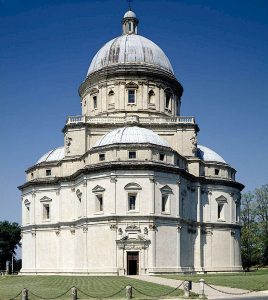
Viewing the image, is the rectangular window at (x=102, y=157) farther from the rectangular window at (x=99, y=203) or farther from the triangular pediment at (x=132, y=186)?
the triangular pediment at (x=132, y=186)

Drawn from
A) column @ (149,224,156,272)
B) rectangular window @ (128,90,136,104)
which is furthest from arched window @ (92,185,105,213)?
rectangular window @ (128,90,136,104)

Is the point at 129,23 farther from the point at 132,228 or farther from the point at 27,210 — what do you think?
the point at 132,228

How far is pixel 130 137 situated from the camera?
59.0 meters

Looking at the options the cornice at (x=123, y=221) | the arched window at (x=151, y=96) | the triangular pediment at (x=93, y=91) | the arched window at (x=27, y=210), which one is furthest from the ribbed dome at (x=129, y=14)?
the cornice at (x=123, y=221)

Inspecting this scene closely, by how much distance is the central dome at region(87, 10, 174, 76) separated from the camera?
7188 centimetres

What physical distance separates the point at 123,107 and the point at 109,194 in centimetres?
1514

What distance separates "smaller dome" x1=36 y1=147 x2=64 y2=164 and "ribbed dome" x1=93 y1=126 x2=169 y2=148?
889cm

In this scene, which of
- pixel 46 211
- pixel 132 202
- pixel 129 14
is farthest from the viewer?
pixel 129 14

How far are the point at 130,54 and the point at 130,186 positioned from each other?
22.4 m

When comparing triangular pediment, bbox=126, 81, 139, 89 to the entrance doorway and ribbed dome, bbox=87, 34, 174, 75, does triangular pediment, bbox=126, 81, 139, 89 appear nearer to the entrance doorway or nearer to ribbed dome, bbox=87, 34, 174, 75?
ribbed dome, bbox=87, 34, 174, 75

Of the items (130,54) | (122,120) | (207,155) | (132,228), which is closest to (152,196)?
(132,228)

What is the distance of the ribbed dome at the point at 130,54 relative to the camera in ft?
236

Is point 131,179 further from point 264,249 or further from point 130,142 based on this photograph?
point 264,249

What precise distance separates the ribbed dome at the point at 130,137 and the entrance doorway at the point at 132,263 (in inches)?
462
